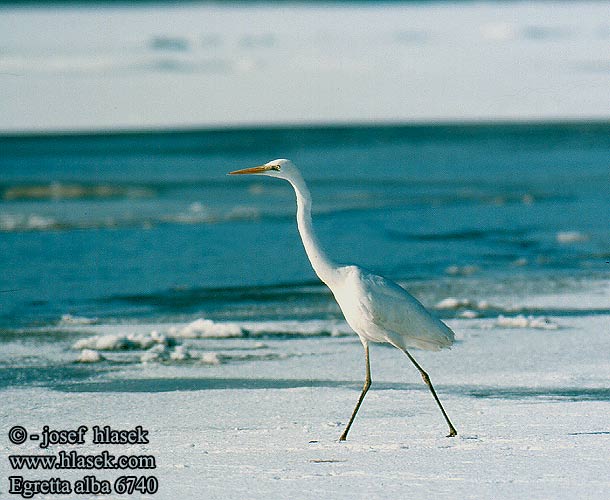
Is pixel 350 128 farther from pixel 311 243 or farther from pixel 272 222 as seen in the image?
pixel 311 243

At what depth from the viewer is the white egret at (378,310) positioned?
5355 millimetres

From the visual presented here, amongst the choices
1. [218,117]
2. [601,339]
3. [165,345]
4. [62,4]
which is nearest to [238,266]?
[165,345]

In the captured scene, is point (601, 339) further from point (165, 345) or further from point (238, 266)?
point (238, 266)

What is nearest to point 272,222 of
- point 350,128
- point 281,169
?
point 281,169

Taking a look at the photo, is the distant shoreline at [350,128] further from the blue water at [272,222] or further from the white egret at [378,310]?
the white egret at [378,310]

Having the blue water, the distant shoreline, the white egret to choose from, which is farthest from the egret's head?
the distant shoreline

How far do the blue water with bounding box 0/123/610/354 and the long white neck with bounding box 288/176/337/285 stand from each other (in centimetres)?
241

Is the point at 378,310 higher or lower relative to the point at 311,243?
lower

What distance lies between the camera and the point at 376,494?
418 centimetres

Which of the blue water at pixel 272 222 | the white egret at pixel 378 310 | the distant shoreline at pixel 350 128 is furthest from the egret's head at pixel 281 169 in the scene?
the distant shoreline at pixel 350 128

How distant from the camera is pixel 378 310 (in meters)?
5.33

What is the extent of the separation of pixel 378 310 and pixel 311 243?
50 centimetres

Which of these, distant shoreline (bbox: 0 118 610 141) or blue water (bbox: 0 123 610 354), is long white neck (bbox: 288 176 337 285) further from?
distant shoreline (bbox: 0 118 610 141)

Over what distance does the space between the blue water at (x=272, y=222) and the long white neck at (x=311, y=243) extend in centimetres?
241
